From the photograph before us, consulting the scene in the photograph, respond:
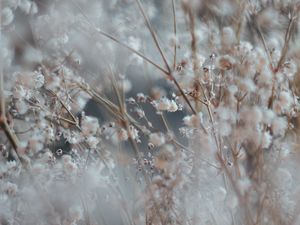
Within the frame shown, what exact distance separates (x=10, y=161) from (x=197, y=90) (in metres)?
0.34

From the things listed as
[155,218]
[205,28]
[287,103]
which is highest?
[205,28]

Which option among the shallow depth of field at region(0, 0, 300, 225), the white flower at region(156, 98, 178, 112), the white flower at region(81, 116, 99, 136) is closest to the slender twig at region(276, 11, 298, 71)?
the shallow depth of field at region(0, 0, 300, 225)

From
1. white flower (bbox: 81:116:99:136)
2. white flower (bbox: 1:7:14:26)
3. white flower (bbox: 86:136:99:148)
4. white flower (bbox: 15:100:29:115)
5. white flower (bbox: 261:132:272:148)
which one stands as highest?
white flower (bbox: 1:7:14:26)

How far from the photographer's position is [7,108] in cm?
76

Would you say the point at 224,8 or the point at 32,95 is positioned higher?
the point at 224,8

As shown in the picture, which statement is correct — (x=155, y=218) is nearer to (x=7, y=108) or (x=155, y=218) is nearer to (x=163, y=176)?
(x=163, y=176)

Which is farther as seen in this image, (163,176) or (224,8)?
(224,8)

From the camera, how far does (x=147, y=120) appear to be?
74 cm

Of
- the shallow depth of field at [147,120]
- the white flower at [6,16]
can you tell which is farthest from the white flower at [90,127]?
the white flower at [6,16]

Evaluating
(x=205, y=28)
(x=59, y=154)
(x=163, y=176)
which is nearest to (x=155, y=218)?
(x=163, y=176)

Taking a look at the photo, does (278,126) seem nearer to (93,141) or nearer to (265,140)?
(265,140)

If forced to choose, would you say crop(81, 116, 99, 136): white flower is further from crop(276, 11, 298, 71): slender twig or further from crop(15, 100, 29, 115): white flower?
crop(276, 11, 298, 71): slender twig

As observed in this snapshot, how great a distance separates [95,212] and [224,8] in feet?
1.32

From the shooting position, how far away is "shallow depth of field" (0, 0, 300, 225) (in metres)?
0.64
